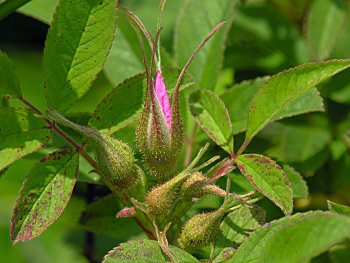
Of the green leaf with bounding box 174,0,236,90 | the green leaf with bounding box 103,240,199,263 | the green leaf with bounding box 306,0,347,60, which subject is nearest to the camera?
the green leaf with bounding box 103,240,199,263

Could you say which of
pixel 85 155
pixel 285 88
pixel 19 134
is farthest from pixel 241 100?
pixel 19 134

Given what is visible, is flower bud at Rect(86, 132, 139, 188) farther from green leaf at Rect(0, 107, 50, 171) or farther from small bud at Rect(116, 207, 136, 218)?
green leaf at Rect(0, 107, 50, 171)

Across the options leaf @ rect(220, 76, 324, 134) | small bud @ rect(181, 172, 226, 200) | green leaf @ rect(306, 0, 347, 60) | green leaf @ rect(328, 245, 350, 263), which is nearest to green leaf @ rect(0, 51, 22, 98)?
small bud @ rect(181, 172, 226, 200)

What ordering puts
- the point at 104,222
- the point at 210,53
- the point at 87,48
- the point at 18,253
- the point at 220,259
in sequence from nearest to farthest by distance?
1. the point at 220,259
2. the point at 87,48
3. the point at 104,222
4. the point at 210,53
5. the point at 18,253

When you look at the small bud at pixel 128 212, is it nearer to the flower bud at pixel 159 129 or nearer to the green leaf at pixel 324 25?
the flower bud at pixel 159 129

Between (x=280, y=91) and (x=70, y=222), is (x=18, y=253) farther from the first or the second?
(x=280, y=91)

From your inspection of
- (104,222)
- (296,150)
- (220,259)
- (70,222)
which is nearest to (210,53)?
(296,150)

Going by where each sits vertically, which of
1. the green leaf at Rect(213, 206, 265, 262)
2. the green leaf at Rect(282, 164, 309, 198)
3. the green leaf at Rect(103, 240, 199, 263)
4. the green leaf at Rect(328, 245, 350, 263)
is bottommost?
the green leaf at Rect(328, 245, 350, 263)

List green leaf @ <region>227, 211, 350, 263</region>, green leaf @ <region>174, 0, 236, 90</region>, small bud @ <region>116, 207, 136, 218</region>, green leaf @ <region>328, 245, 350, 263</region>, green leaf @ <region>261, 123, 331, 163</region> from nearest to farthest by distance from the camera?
green leaf @ <region>227, 211, 350, 263</region> < small bud @ <region>116, 207, 136, 218</region> < green leaf @ <region>328, 245, 350, 263</region> < green leaf @ <region>174, 0, 236, 90</region> < green leaf @ <region>261, 123, 331, 163</region>
